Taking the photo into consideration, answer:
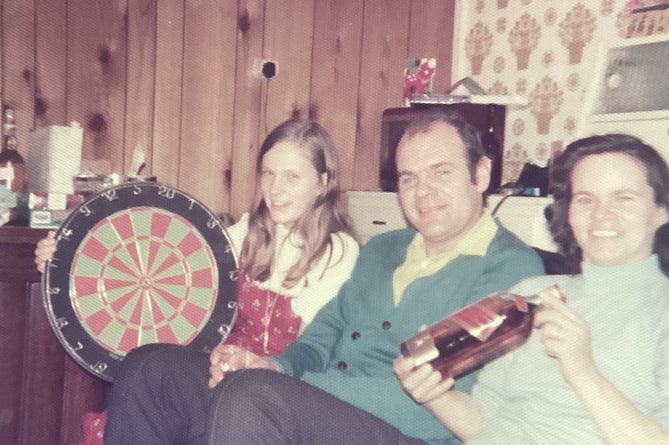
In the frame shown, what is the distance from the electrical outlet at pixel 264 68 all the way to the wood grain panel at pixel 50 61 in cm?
66

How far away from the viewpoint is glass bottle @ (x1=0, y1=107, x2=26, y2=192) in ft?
6.95

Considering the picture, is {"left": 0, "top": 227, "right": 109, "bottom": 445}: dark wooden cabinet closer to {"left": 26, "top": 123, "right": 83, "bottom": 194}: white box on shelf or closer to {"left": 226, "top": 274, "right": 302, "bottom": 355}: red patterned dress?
{"left": 26, "top": 123, "right": 83, "bottom": 194}: white box on shelf

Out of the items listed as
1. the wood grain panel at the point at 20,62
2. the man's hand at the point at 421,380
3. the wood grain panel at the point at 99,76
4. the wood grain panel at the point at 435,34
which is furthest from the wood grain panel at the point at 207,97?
the man's hand at the point at 421,380

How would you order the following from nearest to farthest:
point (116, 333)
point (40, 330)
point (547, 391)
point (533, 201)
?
1. point (547, 391)
2. point (116, 333)
3. point (40, 330)
4. point (533, 201)

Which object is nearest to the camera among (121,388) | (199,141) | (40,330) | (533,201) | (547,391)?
(547,391)

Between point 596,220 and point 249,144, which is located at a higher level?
point 249,144

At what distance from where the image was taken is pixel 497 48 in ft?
9.38

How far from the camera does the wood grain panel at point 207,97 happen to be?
2.60 metres

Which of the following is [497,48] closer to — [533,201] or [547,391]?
[533,201]

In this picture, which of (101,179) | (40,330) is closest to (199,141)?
(101,179)

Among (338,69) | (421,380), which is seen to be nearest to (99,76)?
(338,69)

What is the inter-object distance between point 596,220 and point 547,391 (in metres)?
0.26

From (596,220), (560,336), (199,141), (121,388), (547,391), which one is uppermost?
(199,141)

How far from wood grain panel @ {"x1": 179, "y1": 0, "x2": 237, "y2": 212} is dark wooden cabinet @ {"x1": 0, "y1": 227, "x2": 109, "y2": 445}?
875 mm
